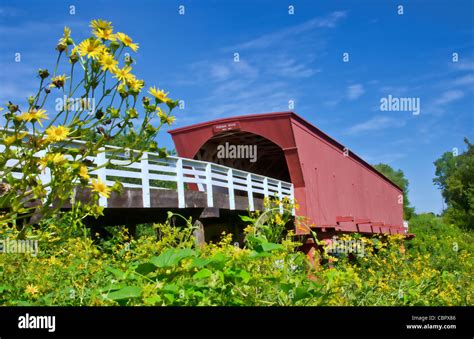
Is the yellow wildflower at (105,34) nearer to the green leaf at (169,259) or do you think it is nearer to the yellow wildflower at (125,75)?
the yellow wildflower at (125,75)

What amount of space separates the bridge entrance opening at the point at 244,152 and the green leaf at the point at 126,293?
1151cm

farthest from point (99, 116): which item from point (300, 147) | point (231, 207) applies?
point (300, 147)

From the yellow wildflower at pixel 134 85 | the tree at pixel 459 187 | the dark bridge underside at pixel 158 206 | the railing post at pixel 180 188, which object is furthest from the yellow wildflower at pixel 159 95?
the tree at pixel 459 187

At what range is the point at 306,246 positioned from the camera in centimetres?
1344

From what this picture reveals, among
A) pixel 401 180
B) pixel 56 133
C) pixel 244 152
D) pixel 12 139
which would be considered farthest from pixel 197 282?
pixel 401 180

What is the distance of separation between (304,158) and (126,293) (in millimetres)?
10986

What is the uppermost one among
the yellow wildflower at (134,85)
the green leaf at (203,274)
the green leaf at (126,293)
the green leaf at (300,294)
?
the yellow wildflower at (134,85)

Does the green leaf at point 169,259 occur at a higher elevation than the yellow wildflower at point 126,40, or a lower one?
lower

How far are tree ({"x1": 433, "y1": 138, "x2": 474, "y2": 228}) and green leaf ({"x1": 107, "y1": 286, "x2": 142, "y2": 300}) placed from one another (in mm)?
27864

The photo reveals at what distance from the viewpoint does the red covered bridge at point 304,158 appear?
41.6 ft

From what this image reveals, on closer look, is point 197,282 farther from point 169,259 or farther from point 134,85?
point 134,85

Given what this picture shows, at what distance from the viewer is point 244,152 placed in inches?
649

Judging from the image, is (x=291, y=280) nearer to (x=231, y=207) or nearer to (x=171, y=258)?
(x=171, y=258)

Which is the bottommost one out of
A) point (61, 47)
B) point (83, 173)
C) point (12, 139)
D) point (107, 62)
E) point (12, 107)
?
point (83, 173)
